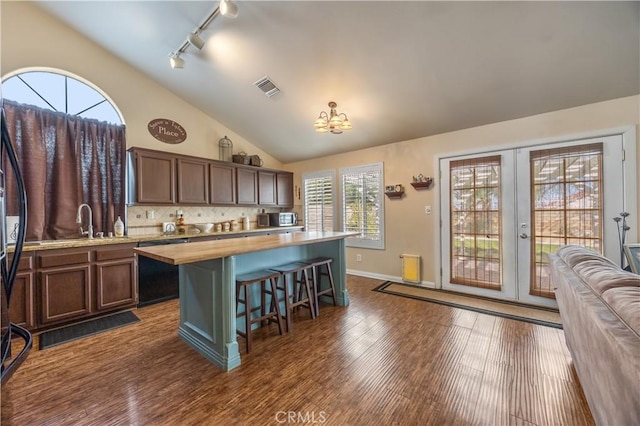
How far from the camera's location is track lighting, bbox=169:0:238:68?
2.31 m

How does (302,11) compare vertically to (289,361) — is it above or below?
above

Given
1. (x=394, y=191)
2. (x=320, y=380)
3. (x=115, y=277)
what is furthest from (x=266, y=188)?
(x=320, y=380)

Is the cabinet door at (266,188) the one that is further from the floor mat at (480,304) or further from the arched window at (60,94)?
the floor mat at (480,304)

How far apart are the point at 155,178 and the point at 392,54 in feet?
11.3

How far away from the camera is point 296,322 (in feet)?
9.53

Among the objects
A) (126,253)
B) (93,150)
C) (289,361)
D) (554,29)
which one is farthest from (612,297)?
(93,150)

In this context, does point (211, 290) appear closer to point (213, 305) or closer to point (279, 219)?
point (213, 305)

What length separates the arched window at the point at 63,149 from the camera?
2.98 metres

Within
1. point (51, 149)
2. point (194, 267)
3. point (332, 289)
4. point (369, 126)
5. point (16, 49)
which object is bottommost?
point (332, 289)

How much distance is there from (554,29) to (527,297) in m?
2.89

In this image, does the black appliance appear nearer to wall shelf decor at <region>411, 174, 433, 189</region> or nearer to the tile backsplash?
the tile backsplash

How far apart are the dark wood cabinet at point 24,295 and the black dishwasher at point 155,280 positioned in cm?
92

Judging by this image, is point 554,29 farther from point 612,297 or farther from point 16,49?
point 16,49

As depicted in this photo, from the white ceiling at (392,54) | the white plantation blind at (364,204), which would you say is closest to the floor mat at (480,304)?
the white plantation blind at (364,204)
